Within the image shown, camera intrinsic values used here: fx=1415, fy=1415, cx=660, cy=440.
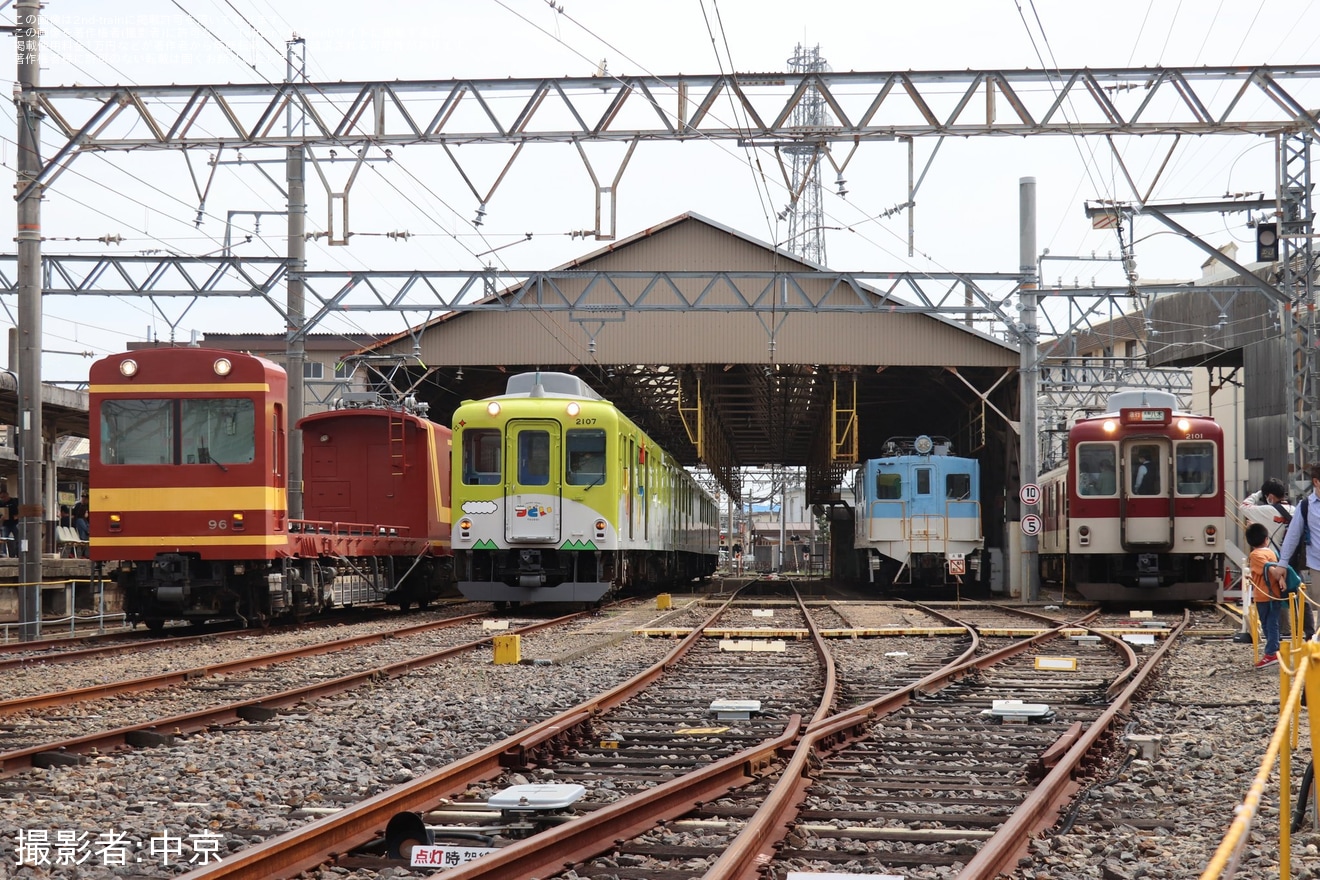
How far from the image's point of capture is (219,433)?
15891 millimetres

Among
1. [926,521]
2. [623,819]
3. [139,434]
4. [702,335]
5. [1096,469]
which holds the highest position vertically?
[702,335]

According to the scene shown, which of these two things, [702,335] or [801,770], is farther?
[702,335]

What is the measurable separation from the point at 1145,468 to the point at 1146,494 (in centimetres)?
41

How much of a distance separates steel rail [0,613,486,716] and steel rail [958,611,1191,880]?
6.12 m

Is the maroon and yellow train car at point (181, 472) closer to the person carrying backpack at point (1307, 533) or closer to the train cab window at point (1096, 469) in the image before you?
the person carrying backpack at point (1307, 533)

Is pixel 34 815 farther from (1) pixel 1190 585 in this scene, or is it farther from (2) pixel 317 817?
(1) pixel 1190 585

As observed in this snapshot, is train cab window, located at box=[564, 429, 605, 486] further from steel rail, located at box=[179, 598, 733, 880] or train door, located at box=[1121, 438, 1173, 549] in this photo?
steel rail, located at box=[179, 598, 733, 880]

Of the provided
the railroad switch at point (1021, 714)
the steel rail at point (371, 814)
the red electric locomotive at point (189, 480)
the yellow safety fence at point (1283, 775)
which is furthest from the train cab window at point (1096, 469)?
the yellow safety fence at point (1283, 775)

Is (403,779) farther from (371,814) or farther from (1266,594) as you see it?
(1266,594)


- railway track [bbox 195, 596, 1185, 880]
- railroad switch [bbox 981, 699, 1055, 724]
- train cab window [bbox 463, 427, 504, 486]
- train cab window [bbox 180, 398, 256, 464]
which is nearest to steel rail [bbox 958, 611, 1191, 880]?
railway track [bbox 195, 596, 1185, 880]

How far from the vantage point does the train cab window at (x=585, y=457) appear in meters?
19.1

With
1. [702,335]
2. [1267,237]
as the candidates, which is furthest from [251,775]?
[702,335]

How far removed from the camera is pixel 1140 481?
21.7 meters

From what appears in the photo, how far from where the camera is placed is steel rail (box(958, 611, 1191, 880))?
177 inches
